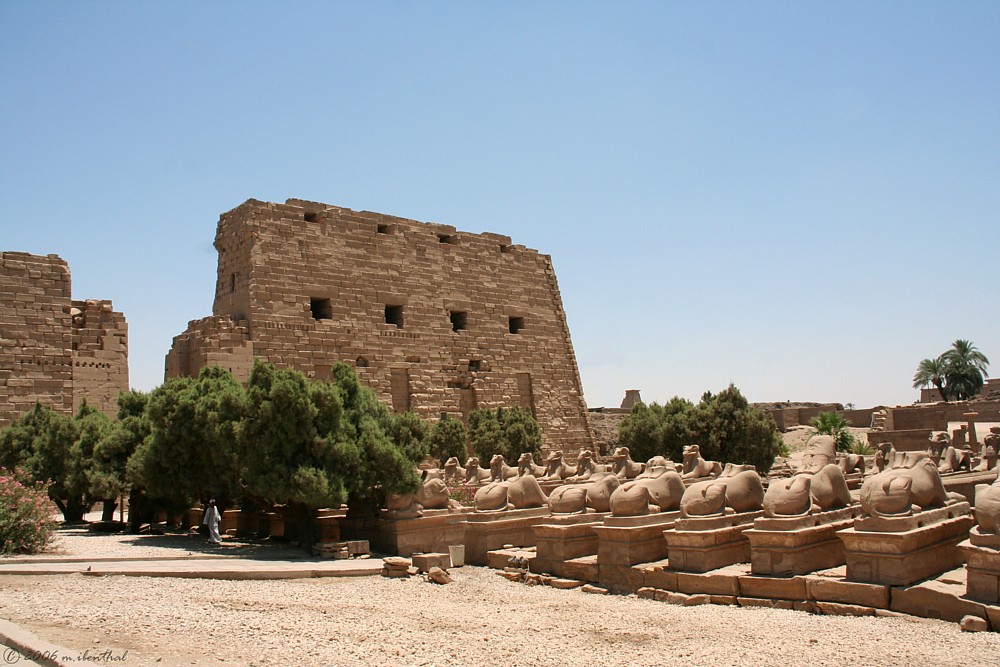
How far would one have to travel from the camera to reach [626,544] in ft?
29.1

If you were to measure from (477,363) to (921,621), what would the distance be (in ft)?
53.5

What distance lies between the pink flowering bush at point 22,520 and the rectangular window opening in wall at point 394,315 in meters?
11.3

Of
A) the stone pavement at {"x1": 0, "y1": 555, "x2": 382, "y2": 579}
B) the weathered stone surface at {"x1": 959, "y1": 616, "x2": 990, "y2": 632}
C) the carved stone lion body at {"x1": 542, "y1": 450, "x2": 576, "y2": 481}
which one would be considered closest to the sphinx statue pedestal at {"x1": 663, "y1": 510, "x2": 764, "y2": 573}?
the weathered stone surface at {"x1": 959, "y1": 616, "x2": 990, "y2": 632}

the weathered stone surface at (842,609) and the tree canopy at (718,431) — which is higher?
the tree canopy at (718,431)

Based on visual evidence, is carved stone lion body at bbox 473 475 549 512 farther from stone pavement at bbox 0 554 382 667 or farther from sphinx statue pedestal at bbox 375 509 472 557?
stone pavement at bbox 0 554 382 667

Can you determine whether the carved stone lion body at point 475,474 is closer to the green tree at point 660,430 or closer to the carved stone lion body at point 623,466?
the carved stone lion body at point 623,466

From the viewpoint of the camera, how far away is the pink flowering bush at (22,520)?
377 inches

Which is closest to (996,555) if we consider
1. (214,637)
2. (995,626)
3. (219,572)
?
(995,626)

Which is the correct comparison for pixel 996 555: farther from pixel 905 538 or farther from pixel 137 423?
pixel 137 423

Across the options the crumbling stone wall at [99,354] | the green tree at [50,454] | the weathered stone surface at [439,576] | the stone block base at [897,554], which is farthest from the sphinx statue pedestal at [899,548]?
the crumbling stone wall at [99,354]

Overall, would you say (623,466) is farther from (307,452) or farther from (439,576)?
(307,452)

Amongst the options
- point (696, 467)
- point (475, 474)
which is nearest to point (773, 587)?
point (696, 467)

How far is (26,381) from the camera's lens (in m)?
17.3

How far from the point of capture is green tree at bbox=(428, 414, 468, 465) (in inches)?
768
